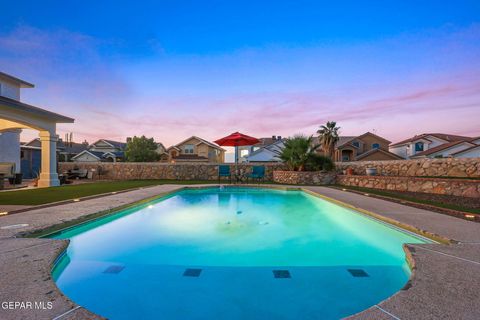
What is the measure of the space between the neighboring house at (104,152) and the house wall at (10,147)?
75.5 feet

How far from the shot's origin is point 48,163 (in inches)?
512

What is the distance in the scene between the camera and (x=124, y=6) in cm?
1159

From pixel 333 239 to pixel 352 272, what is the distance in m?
1.98

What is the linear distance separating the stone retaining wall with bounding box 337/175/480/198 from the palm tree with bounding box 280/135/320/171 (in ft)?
7.95

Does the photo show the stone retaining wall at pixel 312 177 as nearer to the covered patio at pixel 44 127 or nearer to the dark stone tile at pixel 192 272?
the covered patio at pixel 44 127

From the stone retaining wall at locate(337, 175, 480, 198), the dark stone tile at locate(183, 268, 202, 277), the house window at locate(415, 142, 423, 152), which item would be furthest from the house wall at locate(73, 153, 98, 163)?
the house window at locate(415, 142, 423, 152)

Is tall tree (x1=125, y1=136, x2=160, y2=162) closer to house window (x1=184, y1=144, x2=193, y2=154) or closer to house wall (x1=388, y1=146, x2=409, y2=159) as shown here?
house window (x1=184, y1=144, x2=193, y2=154)

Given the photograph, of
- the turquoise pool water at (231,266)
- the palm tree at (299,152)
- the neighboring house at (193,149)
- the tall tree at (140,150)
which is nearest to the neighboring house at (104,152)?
the tall tree at (140,150)

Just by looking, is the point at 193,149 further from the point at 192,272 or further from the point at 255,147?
the point at 192,272

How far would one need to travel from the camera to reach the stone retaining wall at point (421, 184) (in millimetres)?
9541

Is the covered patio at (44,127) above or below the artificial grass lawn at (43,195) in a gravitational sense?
above

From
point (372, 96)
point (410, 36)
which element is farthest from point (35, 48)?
point (372, 96)

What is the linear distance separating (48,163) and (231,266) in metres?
12.9

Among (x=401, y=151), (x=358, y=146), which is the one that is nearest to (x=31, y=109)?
(x=358, y=146)
